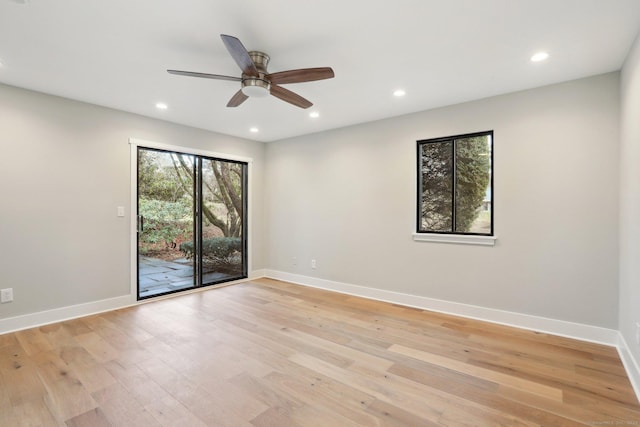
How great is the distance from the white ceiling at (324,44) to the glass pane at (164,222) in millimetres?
1077

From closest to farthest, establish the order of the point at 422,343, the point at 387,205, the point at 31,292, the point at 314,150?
1. the point at 422,343
2. the point at 31,292
3. the point at 387,205
4. the point at 314,150

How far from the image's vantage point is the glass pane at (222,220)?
16.1 feet

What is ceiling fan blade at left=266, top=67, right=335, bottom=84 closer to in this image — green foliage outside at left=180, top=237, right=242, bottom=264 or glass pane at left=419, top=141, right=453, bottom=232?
glass pane at left=419, top=141, right=453, bottom=232

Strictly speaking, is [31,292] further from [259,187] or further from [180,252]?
[259,187]

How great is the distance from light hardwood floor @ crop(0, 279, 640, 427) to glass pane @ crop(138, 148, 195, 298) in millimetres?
909

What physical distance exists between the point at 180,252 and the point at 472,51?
444cm

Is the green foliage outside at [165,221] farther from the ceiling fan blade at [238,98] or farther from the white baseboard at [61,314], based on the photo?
the ceiling fan blade at [238,98]

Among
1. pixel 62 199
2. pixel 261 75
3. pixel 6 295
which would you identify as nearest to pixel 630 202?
pixel 261 75

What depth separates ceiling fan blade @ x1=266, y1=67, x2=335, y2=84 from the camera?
2.29 meters

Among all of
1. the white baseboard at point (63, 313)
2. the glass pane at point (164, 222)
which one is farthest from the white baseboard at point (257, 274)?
the white baseboard at point (63, 313)

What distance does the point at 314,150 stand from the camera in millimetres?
5027

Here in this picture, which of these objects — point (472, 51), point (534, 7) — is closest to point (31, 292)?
point (472, 51)

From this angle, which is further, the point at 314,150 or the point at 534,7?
the point at 314,150

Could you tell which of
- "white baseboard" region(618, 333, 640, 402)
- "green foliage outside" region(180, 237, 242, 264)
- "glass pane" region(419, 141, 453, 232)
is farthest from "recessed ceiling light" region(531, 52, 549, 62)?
"green foliage outside" region(180, 237, 242, 264)
